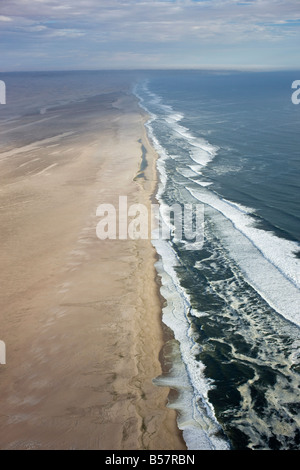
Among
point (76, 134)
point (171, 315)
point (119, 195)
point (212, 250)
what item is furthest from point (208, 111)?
point (171, 315)

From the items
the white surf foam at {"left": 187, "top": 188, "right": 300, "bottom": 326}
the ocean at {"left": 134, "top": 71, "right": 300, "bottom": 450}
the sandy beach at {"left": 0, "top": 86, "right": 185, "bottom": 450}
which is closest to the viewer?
the sandy beach at {"left": 0, "top": 86, "right": 185, "bottom": 450}

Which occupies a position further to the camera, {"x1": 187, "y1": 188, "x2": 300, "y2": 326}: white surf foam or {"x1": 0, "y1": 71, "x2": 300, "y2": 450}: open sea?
{"x1": 187, "y1": 188, "x2": 300, "y2": 326}: white surf foam

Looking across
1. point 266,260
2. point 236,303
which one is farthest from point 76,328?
point 266,260

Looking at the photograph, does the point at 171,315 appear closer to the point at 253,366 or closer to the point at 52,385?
the point at 253,366

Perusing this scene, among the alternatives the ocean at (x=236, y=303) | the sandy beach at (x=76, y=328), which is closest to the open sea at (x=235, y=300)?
the ocean at (x=236, y=303)

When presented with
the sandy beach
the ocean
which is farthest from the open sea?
the sandy beach

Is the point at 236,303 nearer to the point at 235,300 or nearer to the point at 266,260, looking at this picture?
the point at 235,300

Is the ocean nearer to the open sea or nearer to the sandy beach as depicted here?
the open sea
